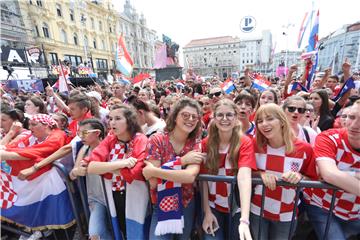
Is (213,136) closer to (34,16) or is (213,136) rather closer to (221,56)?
(34,16)

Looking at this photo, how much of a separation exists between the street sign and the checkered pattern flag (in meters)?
10.3

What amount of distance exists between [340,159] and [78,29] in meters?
45.6

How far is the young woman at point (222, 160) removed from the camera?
1.76m

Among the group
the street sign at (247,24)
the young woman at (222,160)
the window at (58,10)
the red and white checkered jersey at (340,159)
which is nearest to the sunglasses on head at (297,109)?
the red and white checkered jersey at (340,159)

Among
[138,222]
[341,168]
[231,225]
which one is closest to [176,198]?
[138,222]

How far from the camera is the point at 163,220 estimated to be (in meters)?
1.75

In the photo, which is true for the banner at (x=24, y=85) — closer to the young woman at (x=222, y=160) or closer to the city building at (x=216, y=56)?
the young woman at (x=222, y=160)

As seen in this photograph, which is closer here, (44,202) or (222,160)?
(222,160)

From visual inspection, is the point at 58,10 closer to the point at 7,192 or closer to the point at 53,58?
the point at 53,58

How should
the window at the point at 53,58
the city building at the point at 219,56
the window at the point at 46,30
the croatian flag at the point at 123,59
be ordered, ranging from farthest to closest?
the city building at the point at 219,56, the window at the point at 53,58, the window at the point at 46,30, the croatian flag at the point at 123,59

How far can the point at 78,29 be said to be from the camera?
3778 cm

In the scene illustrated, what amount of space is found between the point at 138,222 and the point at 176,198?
1.50 feet

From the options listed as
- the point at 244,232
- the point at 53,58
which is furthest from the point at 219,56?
the point at 244,232

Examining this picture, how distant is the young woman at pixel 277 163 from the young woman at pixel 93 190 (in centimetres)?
158
